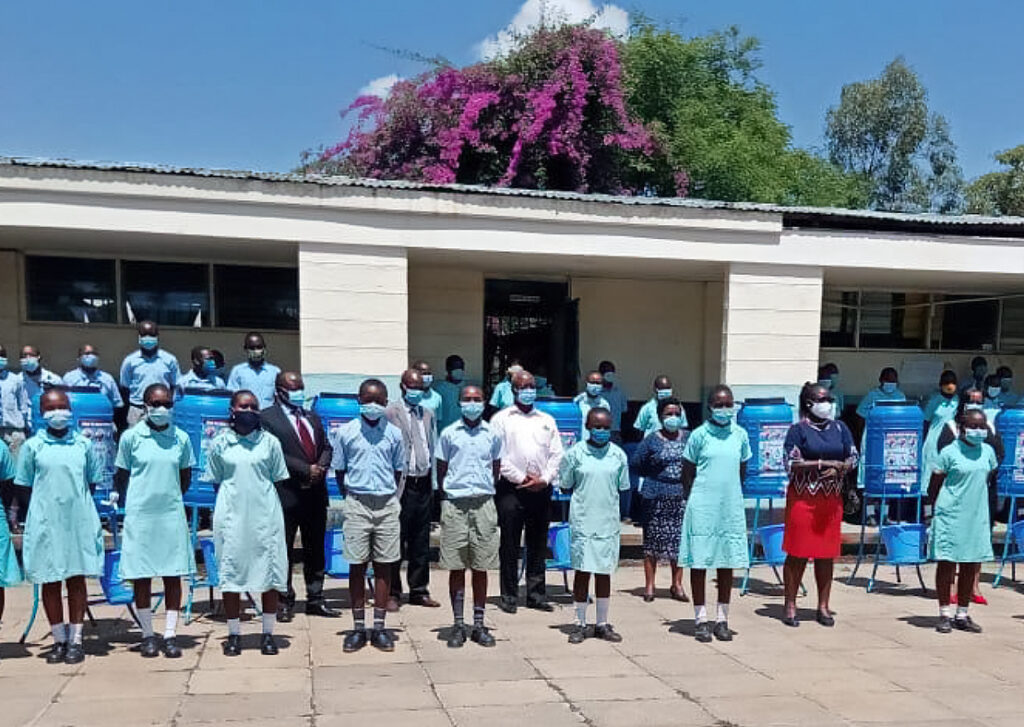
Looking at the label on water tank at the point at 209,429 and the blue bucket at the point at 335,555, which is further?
the label on water tank at the point at 209,429

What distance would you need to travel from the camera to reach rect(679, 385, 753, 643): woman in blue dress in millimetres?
5270

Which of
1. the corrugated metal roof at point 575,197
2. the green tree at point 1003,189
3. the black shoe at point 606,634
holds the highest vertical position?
the green tree at point 1003,189

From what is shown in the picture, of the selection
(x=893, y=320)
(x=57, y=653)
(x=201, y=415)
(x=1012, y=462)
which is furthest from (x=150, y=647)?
(x=893, y=320)

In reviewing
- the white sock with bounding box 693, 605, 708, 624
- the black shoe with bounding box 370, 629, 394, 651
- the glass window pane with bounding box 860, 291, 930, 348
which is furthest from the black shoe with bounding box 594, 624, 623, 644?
the glass window pane with bounding box 860, 291, 930, 348

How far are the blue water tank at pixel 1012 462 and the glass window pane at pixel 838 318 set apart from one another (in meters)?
3.62

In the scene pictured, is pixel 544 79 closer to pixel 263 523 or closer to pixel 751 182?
pixel 751 182

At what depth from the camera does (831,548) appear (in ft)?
18.5

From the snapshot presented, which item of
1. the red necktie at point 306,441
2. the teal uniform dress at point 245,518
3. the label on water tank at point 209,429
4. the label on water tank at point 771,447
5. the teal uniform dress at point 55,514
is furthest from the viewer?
the label on water tank at point 771,447

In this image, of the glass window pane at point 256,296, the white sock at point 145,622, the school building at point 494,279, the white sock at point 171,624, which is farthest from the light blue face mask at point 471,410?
the glass window pane at point 256,296

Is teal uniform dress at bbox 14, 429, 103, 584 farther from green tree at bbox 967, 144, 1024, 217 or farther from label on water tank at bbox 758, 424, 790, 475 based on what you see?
green tree at bbox 967, 144, 1024, 217

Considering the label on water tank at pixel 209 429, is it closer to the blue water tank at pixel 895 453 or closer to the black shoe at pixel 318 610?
the black shoe at pixel 318 610

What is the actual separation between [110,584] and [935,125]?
26.9 meters

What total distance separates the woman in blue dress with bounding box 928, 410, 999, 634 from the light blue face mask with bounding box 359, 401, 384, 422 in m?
4.12

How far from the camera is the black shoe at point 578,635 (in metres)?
5.16
